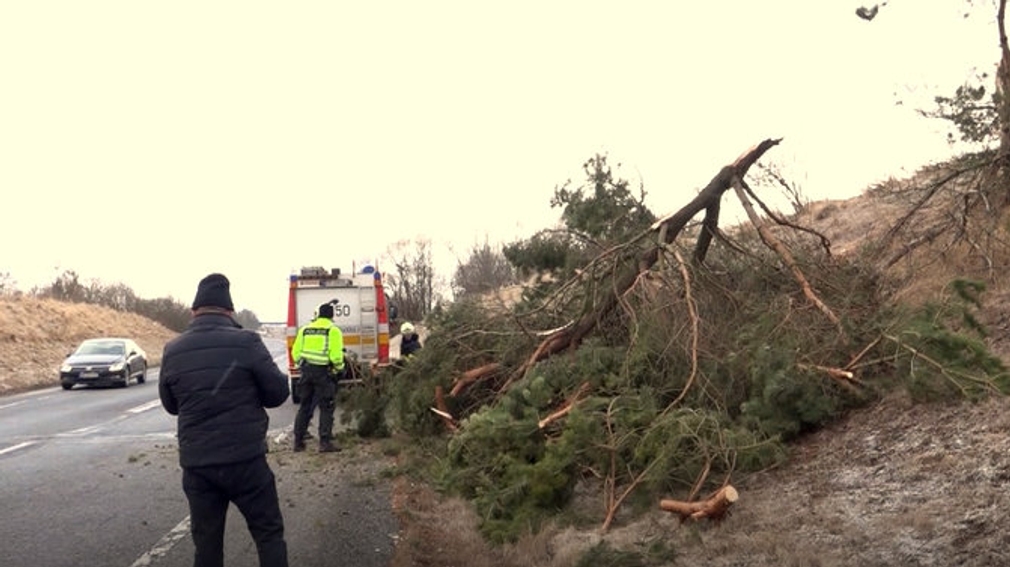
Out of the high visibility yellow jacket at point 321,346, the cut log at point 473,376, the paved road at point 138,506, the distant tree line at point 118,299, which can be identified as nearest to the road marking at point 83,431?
the paved road at point 138,506

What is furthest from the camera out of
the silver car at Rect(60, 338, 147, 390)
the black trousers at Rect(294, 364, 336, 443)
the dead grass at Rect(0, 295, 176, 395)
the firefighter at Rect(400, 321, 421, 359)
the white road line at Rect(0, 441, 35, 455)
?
the dead grass at Rect(0, 295, 176, 395)

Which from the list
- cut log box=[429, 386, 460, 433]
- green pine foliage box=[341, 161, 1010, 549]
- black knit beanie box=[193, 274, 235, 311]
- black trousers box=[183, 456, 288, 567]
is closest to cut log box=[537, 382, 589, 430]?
green pine foliage box=[341, 161, 1010, 549]

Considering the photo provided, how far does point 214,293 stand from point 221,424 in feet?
2.38

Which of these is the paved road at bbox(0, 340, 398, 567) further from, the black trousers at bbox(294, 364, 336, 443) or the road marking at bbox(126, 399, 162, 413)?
the road marking at bbox(126, 399, 162, 413)

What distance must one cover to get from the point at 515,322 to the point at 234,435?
18.8 ft

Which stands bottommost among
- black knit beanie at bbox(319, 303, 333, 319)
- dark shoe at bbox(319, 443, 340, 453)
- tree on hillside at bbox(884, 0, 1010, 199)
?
dark shoe at bbox(319, 443, 340, 453)

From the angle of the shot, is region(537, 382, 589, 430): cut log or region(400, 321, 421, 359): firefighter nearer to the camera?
region(537, 382, 589, 430): cut log

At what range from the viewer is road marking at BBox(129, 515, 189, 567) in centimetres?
598

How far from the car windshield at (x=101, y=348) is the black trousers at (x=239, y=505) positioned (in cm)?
2372

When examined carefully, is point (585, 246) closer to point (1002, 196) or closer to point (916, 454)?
point (1002, 196)

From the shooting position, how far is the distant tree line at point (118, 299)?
6425 centimetres

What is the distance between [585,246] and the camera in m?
10.9

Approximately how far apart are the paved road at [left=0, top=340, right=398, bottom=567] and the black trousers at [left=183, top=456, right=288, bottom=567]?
4.40ft

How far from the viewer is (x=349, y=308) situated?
1777 cm
